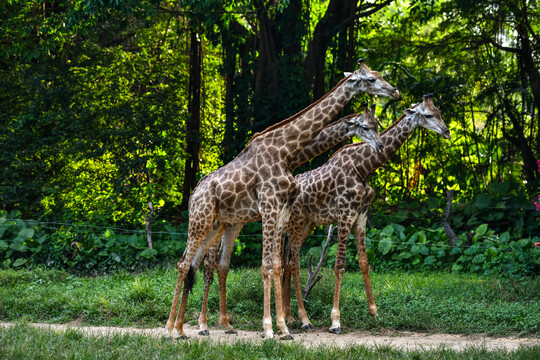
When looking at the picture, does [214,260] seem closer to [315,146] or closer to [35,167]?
[315,146]

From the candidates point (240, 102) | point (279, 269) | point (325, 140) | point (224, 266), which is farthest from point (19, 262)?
point (325, 140)

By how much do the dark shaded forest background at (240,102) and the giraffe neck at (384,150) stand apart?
16.0ft

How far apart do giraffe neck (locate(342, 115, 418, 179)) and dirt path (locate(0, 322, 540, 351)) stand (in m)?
2.10

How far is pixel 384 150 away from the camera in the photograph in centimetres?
810

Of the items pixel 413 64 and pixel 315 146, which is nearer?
pixel 315 146

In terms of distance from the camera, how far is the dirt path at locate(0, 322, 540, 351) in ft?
21.7

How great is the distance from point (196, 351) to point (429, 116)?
4.18 metres

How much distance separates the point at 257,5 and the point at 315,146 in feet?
22.0

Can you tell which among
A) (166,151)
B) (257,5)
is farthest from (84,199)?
(257,5)

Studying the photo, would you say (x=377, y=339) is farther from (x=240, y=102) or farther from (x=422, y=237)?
(x=240, y=102)

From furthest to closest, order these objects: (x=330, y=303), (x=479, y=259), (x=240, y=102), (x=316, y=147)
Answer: (x=240, y=102) → (x=479, y=259) → (x=330, y=303) → (x=316, y=147)

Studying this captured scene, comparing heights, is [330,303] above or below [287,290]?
below

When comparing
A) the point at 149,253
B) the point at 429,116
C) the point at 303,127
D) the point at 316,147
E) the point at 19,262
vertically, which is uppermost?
the point at 429,116

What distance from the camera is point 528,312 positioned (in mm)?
7805
